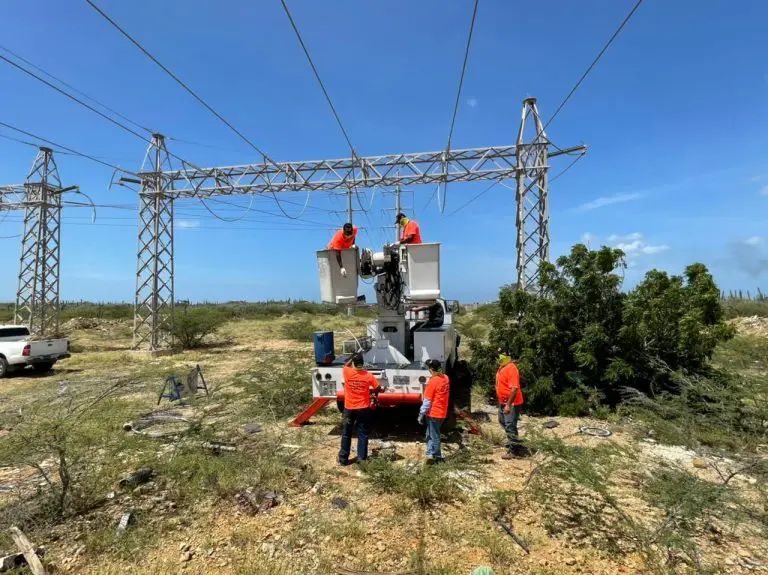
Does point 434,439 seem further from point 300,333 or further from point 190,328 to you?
point 300,333

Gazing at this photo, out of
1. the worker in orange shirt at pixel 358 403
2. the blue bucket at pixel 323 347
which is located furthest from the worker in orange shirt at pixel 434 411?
the blue bucket at pixel 323 347

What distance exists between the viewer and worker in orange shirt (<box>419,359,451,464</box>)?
588 centimetres

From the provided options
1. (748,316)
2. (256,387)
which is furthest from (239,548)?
(748,316)

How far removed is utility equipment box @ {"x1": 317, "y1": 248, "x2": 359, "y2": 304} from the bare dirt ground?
2329 mm

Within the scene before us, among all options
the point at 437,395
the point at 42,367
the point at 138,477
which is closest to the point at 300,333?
the point at 42,367

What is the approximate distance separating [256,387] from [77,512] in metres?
5.63

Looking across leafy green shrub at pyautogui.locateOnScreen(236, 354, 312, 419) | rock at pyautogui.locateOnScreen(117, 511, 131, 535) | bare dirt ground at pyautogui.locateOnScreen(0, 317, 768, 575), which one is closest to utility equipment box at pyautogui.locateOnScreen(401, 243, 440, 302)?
bare dirt ground at pyautogui.locateOnScreen(0, 317, 768, 575)

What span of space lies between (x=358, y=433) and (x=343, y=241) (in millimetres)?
3096

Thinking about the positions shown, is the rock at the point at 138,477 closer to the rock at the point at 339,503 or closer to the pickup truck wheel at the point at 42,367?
the rock at the point at 339,503

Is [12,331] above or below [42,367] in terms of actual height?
above

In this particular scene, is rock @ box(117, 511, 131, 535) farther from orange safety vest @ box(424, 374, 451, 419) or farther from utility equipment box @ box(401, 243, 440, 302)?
utility equipment box @ box(401, 243, 440, 302)

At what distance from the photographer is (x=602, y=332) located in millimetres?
8438

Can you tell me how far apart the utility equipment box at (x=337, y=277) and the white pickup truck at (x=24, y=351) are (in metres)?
12.3

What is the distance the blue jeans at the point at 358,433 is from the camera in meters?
5.90
